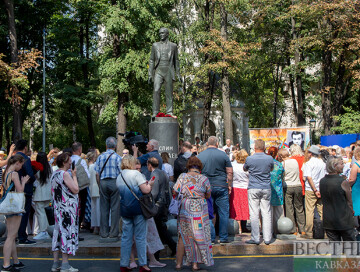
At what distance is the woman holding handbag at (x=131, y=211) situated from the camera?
22.9ft

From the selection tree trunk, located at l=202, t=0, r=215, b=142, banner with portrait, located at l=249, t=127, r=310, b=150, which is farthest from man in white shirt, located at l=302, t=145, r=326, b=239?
tree trunk, located at l=202, t=0, r=215, b=142

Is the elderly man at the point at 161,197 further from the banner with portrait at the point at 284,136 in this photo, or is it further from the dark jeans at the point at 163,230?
the banner with portrait at the point at 284,136

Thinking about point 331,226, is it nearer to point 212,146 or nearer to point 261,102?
point 212,146

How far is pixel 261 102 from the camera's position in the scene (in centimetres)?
3247

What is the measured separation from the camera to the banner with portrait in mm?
19828

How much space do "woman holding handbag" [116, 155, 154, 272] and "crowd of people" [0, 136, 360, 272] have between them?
0.6 inches

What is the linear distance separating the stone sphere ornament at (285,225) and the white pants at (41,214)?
5264 millimetres

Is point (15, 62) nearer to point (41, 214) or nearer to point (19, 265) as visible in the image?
point (41, 214)

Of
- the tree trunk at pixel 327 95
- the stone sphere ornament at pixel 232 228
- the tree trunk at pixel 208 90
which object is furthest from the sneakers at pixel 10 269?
the tree trunk at pixel 327 95

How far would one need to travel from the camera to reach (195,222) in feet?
23.4

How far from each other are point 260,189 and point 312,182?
4.69ft

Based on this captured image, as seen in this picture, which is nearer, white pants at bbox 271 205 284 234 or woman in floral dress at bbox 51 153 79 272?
woman in floral dress at bbox 51 153 79 272

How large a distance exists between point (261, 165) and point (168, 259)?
8.39 ft

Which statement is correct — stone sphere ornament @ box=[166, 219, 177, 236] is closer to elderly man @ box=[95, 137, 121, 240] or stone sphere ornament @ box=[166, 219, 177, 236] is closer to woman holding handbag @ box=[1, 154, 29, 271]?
elderly man @ box=[95, 137, 121, 240]
